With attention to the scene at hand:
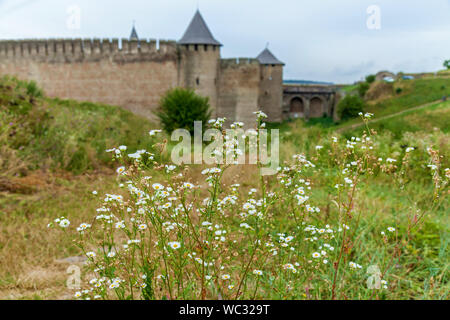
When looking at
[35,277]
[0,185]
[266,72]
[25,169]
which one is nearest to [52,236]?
[35,277]

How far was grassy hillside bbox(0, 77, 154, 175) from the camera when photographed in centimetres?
685

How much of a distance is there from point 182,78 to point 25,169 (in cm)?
1881

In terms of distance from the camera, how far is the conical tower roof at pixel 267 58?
28909mm

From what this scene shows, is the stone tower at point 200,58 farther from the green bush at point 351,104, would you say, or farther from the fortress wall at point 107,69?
the green bush at point 351,104

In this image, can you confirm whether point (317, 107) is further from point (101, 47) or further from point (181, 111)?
point (181, 111)

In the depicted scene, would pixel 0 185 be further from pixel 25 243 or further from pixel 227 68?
pixel 227 68

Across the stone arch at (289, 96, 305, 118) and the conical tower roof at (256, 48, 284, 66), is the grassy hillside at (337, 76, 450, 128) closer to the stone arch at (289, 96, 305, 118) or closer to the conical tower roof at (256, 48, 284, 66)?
the stone arch at (289, 96, 305, 118)

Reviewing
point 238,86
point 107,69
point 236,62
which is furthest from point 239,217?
point 107,69

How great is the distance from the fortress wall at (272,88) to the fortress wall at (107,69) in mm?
7717

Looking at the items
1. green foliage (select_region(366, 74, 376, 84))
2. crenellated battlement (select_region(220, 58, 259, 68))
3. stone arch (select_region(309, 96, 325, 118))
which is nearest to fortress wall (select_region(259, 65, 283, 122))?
crenellated battlement (select_region(220, 58, 259, 68))

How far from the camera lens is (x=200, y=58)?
2375 cm

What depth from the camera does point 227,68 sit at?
80.5 feet

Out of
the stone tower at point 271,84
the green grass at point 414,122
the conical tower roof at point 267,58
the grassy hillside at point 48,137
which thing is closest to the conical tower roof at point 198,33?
the stone tower at point 271,84

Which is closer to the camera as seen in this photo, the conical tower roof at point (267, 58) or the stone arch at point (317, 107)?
the conical tower roof at point (267, 58)
